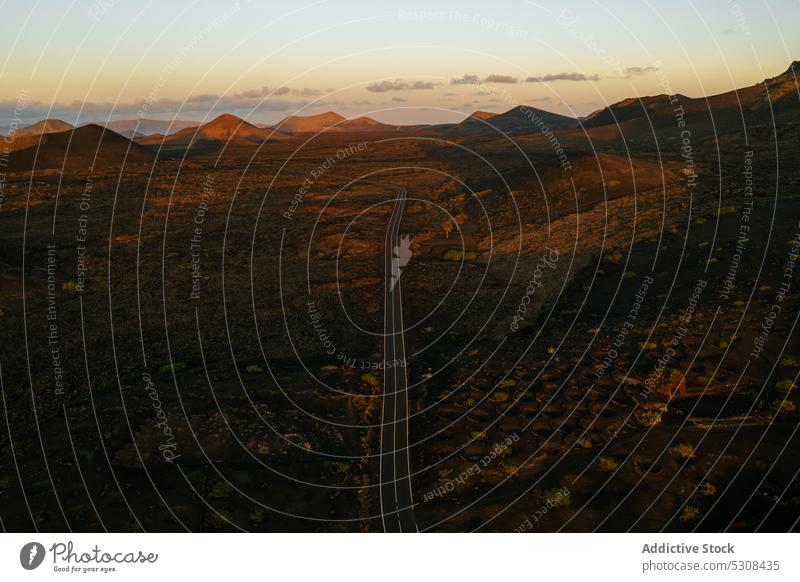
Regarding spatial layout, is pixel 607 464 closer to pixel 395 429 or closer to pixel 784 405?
pixel 784 405

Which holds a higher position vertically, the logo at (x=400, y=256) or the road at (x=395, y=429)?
the logo at (x=400, y=256)

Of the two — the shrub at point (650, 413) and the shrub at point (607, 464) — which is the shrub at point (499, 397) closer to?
the shrub at point (650, 413)

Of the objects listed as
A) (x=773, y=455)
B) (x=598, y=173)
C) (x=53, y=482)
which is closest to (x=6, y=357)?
(x=53, y=482)

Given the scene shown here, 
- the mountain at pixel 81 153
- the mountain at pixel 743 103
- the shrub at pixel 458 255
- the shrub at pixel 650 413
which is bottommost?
the shrub at pixel 650 413

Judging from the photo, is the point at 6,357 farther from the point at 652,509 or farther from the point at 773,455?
the point at 773,455

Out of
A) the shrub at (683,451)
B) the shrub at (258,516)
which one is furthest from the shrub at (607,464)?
the shrub at (258,516)

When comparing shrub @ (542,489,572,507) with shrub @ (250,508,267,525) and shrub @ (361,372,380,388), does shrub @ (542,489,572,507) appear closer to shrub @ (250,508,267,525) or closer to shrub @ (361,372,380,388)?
shrub @ (250,508,267,525)

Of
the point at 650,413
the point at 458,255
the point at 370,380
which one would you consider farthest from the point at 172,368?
the point at 458,255
